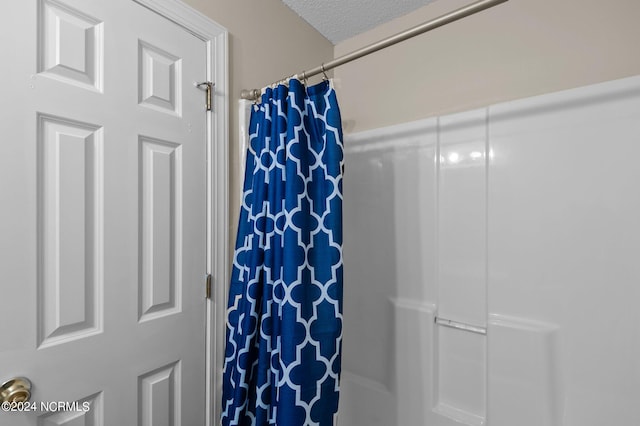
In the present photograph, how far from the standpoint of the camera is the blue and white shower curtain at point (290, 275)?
917 millimetres

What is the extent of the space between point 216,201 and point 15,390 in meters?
0.71

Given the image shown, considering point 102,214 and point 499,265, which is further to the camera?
point 499,265

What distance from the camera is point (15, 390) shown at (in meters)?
0.69

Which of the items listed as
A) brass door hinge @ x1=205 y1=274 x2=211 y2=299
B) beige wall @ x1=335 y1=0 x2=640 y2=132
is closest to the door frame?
brass door hinge @ x1=205 y1=274 x2=211 y2=299

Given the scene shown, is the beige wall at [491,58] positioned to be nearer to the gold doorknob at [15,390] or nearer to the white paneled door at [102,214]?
the white paneled door at [102,214]

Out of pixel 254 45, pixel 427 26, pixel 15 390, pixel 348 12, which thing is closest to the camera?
pixel 15 390

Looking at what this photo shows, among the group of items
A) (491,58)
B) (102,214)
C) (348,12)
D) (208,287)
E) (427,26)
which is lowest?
(208,287)

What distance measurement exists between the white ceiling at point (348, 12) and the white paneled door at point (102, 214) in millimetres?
707

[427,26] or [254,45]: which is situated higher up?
[254,45]

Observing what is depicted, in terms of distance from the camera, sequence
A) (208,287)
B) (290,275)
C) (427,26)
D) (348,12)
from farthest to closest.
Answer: (348,12) < (208,287) < (290,275) < (427,26)

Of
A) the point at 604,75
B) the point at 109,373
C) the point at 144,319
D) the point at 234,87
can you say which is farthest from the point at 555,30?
the point at 109,373

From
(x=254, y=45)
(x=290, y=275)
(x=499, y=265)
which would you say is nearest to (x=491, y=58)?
(x=499, y=265)

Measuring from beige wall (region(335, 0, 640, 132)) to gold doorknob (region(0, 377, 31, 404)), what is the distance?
1.20 meters

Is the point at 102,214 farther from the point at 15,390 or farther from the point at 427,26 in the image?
the point at 427,26
